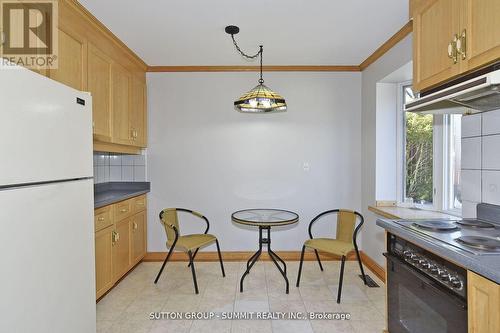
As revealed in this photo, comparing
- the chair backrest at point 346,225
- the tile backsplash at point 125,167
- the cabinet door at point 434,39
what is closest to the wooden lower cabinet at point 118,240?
the tile backsplash at point 125,167

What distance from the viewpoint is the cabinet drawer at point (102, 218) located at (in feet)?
7.74

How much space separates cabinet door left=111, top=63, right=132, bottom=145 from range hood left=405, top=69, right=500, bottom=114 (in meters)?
2.49

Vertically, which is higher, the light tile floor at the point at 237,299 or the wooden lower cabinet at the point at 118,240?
the wooden lower cabinet at the point at 118,240

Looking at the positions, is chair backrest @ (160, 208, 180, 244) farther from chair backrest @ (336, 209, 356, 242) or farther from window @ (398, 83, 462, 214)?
window @ (398, 83, 462, 214)

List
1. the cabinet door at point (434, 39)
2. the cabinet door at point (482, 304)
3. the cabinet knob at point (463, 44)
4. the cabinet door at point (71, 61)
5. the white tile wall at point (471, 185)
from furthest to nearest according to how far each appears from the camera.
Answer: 1. the cabinet door at point (71, 61)
2. the white tile wall at point (471, 185)
3. the cabinet door at point (434, 39)
4. the cabinet knob at point (463, 44)
5. the cabinet door at point (482, 304)

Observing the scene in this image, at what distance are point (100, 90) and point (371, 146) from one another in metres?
2.80

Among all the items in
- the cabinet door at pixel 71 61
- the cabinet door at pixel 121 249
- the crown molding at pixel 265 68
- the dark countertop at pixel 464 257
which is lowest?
the cabinet door at pixel 121 249

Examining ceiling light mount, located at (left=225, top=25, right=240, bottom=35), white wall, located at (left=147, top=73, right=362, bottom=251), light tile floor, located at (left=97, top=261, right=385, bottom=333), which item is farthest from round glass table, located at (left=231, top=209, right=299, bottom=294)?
ceiling light mount, located at (left=225, top=25, right=240, bottom=35)

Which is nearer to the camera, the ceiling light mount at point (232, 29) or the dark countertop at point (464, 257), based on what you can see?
the dark countertop at point (464, 257)

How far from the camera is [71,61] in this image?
2137 mm

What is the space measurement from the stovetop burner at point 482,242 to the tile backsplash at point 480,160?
503 mm

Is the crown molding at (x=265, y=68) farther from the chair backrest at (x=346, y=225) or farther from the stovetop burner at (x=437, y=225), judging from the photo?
the stovetop burner at (x=437, y=225)

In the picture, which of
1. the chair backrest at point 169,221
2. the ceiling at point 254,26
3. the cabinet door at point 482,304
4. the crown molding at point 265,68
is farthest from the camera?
the crown molding at point 265,68

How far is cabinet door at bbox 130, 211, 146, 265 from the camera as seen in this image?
3150 mm
